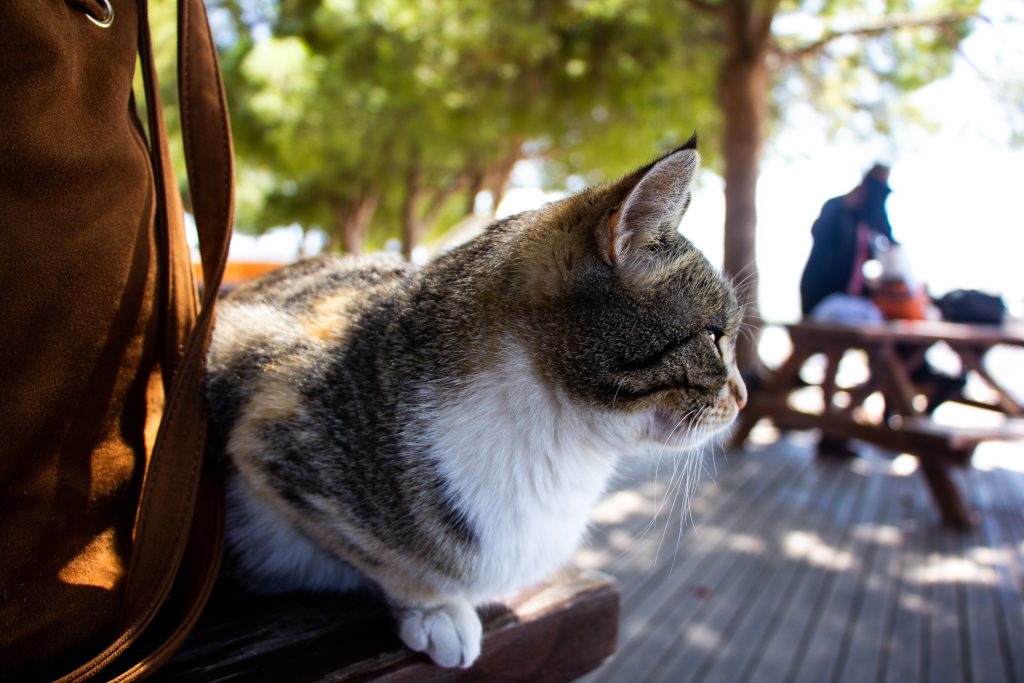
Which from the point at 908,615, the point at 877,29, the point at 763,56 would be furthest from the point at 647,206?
the point at 877,29

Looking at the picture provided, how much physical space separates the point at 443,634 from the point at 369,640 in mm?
119

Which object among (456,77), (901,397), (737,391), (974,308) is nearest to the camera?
(737,391)

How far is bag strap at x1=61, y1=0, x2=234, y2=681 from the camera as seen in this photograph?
37.2 inches

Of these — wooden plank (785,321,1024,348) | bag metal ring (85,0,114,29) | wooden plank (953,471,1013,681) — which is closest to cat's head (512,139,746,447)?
bag metal ring (85,0,114,29)

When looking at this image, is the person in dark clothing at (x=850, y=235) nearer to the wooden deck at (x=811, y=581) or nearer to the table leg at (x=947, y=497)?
the wooden deck at (x=811, y=581)

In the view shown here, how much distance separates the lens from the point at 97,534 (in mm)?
926

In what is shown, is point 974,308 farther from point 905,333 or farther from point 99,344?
point 99,344

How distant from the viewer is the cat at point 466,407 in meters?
1.07

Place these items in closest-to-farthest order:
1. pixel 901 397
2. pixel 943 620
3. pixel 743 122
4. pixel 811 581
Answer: pixel 943 620
pixel 811 581
pixel 901 397
pixel 743 122

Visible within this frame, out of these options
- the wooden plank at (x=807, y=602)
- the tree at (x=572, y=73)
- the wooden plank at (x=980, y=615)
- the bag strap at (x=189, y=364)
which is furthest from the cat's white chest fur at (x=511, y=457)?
the tree at (x=572, y=73)

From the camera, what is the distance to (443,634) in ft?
3.46

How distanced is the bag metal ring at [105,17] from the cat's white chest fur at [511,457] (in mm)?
639

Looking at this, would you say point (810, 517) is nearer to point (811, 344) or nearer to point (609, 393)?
point (811, 344)

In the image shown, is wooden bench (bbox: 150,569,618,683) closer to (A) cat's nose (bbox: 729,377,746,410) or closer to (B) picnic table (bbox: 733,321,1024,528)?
(A) cat's nose (bbox: 729,377,746,410)
